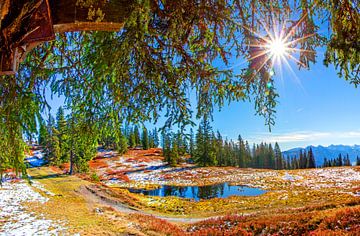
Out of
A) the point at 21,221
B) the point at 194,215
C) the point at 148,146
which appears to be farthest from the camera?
the point at 148,146

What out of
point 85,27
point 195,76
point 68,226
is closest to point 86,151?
point 195,76

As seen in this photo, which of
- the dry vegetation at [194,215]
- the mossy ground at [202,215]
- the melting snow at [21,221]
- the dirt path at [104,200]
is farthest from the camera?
the dirt path at [104,200]

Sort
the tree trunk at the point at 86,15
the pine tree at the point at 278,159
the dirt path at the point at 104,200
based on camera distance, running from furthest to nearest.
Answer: the pine tree at the point at 278,159, the dirt path at the point at 104,200, the tree trunk at the point at 86,15

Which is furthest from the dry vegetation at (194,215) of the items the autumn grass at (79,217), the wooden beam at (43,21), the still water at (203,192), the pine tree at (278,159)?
the pine tree at (278,159)

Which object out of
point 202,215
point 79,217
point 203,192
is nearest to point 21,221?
point 79,217

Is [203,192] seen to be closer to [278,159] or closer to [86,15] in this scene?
[86,15]

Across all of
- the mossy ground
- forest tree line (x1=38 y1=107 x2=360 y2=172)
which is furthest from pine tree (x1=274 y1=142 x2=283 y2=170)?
the mossy ground

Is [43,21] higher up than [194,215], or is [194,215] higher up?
[43,21]

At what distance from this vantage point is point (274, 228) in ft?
41.1

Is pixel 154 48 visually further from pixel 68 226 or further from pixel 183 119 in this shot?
pixel 68 226

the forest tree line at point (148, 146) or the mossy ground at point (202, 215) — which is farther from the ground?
the forest tree line at point (148, 146)

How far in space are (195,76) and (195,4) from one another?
875mm

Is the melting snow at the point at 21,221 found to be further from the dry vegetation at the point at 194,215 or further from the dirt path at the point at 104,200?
the dirt path at the point at 104,200

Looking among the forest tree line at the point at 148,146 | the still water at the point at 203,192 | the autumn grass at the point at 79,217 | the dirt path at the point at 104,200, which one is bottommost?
the still water at the point at 203,192
